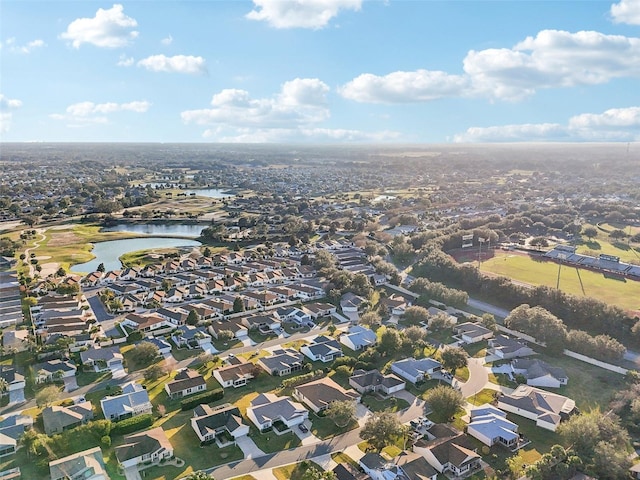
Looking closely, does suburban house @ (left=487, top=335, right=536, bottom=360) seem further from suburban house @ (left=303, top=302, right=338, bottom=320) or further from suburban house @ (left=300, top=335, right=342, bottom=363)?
suburban house @ (left=303, top=302, right=338, bottom=320)

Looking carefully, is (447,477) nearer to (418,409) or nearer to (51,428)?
(418,409)

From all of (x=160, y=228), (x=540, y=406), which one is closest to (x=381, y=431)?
(x=540, y=406)

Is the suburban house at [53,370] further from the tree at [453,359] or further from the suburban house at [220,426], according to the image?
the tree at [453,359]

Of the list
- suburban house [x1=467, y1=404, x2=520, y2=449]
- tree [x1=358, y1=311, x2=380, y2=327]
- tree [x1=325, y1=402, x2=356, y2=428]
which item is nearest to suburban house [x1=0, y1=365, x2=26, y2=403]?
tree [x1=325, y1=402, x2=356, y2=428]

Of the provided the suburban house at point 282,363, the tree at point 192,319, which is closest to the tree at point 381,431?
the suburban house at point 282,363

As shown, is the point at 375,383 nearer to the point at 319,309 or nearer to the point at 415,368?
the point at 415,368
